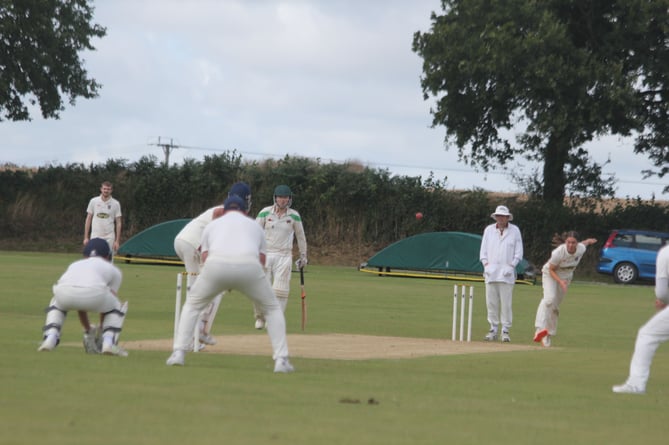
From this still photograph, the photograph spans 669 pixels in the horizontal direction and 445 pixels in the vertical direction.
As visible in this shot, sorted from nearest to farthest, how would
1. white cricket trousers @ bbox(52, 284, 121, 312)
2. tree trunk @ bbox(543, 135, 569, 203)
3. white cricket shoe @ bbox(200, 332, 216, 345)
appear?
1. white cricket trousers @ bbox(52, 284, 121, 312)
2. white cricket shoe @ bbox(200, 332, 216, 345)
3. tree trunk @ bbox(543, 135, 569, 203)

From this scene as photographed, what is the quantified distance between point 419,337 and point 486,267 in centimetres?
192

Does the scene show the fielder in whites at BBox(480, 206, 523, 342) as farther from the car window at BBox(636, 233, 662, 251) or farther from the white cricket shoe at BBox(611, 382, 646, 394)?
the car window at BBox(636, 233, 662, 251)

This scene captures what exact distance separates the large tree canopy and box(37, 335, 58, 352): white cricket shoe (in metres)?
32.7

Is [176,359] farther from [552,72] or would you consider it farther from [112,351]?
[552,72]

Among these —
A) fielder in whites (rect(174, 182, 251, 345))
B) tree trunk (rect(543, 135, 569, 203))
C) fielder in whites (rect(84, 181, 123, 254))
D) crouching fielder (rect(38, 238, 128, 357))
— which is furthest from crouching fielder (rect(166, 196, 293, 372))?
tree trunk (rect(543, 135, 569, 203))

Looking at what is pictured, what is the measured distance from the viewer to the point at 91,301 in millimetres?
13031

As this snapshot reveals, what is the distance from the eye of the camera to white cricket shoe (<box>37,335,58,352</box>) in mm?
13258

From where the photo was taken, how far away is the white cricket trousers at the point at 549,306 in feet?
61.7

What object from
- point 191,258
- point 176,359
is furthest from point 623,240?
point 176,359

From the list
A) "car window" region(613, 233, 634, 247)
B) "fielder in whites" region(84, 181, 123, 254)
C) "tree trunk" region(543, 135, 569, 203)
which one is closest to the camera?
"fielder in whites" region(84, 181, 123, 254)

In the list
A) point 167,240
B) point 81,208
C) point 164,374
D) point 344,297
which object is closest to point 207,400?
point 164,374

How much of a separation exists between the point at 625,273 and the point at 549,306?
82.0 ft

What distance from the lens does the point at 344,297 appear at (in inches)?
1110

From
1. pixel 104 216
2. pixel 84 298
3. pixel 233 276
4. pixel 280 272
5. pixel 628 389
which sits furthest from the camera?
pixel 104 216
